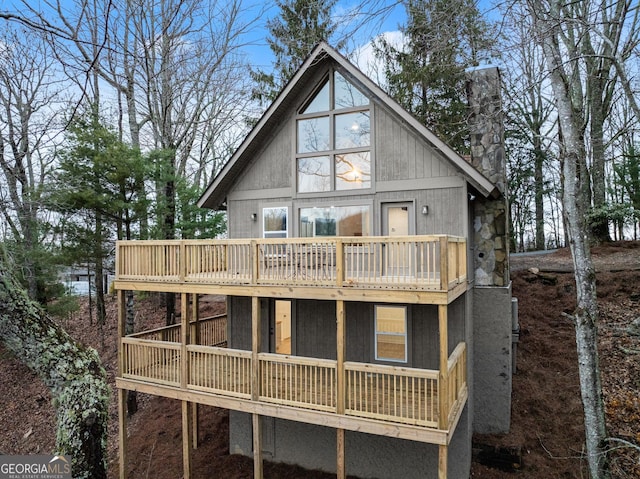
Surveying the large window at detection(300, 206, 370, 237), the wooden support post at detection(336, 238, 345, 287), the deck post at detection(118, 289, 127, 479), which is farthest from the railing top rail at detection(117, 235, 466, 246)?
the large window at detection(300, 206, 370, 237)

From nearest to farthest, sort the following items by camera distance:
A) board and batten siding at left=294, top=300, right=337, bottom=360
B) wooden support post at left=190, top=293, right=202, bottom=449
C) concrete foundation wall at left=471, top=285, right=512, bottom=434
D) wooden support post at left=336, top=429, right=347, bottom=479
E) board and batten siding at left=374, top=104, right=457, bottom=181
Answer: wooden support post at left=336, top=429, right=347, bottom=479 → board and batten siding at left=374, top=104, right=457, bottom=181 → board and batten siding at left=294, top=300, right=337, bottom=360 → concrete foundation wall at left=471, top=285, right=512, bottom=434 → wooden support post at left=190, top=293, right=202, bottom=449

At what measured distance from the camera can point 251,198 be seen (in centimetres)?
1048

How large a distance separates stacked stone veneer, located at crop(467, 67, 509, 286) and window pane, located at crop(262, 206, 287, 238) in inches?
197

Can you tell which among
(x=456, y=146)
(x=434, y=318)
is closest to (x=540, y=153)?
(x=456, y=146)

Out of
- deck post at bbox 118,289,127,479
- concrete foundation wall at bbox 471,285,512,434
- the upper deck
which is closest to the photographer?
the upper deck

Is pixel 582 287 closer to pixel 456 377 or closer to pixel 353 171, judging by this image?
pixel 456 377

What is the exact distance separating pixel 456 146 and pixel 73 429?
17.2 m

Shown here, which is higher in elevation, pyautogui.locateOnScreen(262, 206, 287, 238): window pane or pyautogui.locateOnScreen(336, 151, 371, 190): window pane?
pyautogui.locateOnScreen(336, 151, 371, 190): window pane

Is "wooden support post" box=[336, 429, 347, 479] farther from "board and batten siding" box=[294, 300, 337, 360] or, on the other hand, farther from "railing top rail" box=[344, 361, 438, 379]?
"board and batten siding" box=[294, 300, 337, 360]

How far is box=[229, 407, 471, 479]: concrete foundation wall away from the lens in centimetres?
809

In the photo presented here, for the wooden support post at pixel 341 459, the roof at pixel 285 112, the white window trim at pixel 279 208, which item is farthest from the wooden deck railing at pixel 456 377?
the white window trim at pixel 279 208

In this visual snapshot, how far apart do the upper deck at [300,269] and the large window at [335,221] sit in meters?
1.23

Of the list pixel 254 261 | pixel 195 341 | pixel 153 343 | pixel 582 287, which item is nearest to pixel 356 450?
pixel 254 261

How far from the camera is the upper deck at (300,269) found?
21.6 feet
